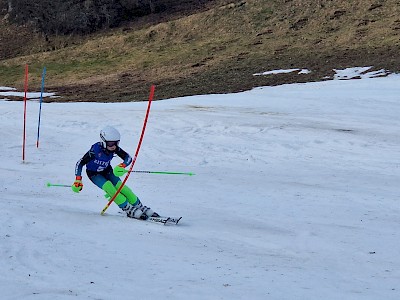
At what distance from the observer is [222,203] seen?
11430 mm

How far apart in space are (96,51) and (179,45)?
21.8ft

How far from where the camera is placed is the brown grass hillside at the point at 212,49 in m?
30.0

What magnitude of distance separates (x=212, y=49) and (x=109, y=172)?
30.0 metres

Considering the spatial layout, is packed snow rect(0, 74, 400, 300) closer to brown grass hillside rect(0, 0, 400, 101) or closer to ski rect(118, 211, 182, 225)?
ski rect(118, 211, 182, 225)

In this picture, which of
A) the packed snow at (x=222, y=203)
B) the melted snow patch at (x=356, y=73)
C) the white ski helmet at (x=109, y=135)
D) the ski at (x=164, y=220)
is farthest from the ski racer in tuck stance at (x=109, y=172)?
the melted snow patch at (x=356, y=73)

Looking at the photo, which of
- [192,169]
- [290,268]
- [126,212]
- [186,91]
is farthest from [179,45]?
[290,268]

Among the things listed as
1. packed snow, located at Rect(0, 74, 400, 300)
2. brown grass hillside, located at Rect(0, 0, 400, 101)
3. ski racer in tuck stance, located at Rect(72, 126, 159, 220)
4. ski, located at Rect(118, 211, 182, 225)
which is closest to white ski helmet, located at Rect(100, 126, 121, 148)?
ski racer in tuck stance, located at Rect(72, 126, 159, 220)

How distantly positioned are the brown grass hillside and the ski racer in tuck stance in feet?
55.0

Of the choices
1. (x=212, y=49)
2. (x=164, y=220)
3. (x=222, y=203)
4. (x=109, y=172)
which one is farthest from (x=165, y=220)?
(x=212, y=49)

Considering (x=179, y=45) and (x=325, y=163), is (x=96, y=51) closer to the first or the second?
(x=179, y=45)

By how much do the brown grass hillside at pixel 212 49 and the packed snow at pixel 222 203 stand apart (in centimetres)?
734

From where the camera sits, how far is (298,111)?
2008 cm

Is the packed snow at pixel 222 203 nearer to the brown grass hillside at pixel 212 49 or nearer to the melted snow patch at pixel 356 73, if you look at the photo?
the melted snow patch at pixel 356 73

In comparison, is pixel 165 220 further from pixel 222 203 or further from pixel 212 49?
pixel 212 49
